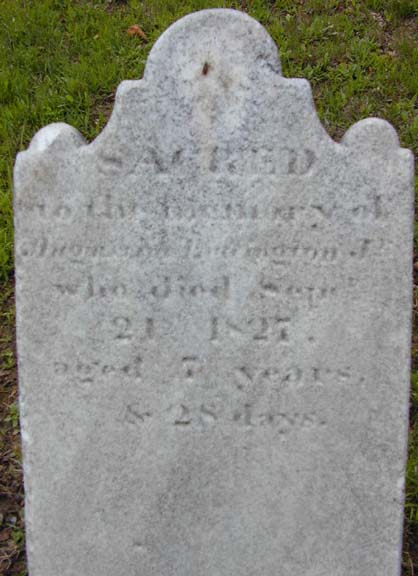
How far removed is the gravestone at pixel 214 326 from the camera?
2012 millimetres

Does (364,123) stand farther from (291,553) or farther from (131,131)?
(291,553)

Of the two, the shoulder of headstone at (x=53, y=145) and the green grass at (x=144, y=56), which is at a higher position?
the green grass at (x=144, y=56)

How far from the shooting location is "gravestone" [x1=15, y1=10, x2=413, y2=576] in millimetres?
2012

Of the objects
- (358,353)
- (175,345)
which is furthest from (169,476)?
(358,353)

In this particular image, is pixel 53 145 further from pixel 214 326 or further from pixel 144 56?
pixel 144 56

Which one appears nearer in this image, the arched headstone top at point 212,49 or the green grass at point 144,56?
the arched headstone top at point 212,49

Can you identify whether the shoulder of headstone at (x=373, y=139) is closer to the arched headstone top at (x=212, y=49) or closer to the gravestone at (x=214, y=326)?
the gravestone at (x=214, y=326)

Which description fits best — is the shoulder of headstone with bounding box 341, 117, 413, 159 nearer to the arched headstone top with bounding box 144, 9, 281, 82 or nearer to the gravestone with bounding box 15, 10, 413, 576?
the gravestone with bounding box 15, 10, 413, 576

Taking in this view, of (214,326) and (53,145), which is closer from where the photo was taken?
(53,145)

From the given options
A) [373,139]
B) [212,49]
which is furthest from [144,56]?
[373,139]

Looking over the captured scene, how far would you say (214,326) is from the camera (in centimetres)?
213

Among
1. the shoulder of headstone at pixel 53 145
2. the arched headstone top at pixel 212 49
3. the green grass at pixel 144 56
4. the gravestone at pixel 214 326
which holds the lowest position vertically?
the gravestone at pixel 214 326

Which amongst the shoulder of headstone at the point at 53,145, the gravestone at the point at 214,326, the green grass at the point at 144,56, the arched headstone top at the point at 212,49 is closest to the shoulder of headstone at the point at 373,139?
the gravestone at the point at 214,326

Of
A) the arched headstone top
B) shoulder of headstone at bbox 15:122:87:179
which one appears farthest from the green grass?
the arched headstone top
